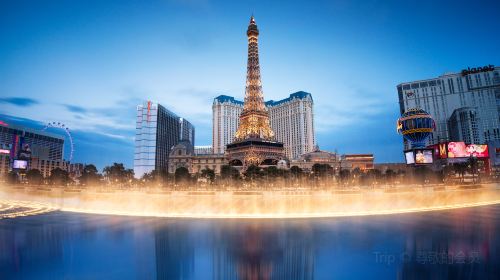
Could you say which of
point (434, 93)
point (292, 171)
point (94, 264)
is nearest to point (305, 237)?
point (94, 264)

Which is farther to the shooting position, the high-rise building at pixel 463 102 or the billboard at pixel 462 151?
the high-rise building at pixel 463 102

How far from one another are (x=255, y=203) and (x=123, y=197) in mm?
16918

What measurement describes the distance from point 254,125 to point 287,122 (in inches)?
2693

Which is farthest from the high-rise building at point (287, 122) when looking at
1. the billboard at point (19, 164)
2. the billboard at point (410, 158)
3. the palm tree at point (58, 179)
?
the palm tree at point (58, 179)

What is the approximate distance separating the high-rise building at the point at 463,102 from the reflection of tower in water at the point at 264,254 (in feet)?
417

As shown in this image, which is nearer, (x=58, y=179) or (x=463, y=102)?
(x=58, y=179)

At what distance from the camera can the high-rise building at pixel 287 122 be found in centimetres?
15550

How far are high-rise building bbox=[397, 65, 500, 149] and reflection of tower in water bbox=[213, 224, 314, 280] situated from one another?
417ft

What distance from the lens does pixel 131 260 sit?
14.4 m

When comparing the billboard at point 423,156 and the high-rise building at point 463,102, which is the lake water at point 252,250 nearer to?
the billboard at point 423,156

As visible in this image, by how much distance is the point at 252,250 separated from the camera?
15.7 m

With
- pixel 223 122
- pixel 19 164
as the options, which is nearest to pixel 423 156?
pixel 19 164

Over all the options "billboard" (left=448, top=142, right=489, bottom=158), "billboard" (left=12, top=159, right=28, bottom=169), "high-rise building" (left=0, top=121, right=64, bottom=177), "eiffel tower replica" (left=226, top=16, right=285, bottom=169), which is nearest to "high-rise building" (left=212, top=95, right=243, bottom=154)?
"eiffel tower replica" (left=226, top=16, right=285, bottom=169)

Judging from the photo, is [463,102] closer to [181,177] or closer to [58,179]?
[181,177]
